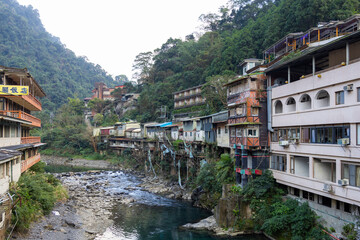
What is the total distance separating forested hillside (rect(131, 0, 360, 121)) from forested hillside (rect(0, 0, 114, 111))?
44.0 metres

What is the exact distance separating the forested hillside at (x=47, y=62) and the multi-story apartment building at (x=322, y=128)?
102 meters

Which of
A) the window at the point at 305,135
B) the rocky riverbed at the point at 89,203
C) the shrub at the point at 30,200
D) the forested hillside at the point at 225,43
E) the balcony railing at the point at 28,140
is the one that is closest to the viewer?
the shrub at the point at 30,200

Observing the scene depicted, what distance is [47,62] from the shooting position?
435ft

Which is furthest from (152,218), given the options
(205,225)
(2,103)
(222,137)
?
(2,103)

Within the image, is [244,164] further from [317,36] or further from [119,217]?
[317,36]

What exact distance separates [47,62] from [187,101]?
96.8 m

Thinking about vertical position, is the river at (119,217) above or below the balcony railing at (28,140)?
below

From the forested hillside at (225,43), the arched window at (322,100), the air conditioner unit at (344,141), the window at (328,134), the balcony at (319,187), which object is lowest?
the balcony at (319,187)

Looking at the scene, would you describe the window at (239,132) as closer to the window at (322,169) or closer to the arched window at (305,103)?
the arched window at (305,103)

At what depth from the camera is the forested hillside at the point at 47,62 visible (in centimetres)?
11725

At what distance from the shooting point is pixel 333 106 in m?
17.2

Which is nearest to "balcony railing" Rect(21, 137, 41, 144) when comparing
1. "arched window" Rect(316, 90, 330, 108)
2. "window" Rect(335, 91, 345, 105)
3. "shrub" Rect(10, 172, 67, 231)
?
"shrub" Rect(10, 172, 67, 231)

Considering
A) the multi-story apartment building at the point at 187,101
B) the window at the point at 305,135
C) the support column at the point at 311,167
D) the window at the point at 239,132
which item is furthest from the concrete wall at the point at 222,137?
the multi-story apartment building at the point at 187,101

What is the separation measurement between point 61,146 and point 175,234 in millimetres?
63992
